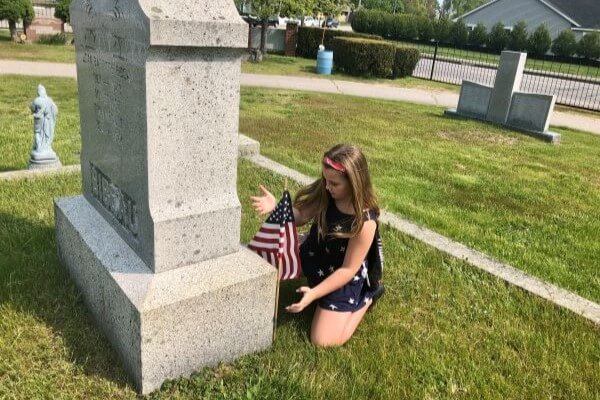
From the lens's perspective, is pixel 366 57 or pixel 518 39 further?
pixel 518 39

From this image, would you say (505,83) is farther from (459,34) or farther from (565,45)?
(459,34)

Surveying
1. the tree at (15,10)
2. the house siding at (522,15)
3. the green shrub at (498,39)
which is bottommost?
the tree at (15,10)

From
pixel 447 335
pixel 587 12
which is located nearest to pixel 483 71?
pixel 447 335

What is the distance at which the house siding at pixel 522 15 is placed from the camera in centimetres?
4781

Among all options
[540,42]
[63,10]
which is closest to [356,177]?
[63,10]

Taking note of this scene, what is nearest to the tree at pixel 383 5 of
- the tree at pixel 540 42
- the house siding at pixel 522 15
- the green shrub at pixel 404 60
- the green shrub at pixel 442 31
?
the house siding at pixel 522 15

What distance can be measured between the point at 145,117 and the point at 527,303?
2710mm

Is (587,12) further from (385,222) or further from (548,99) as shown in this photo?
(385,222)

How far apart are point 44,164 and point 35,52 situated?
12779mm

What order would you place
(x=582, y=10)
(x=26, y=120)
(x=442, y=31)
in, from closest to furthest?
(x=26, y=120) → (x=442, y=31) → (x=582, y=10)

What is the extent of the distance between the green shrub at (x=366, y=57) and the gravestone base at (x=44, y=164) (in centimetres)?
1382

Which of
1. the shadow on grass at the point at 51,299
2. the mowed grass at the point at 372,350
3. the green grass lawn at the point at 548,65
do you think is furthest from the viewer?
the green grass lawn at the point at 548,65

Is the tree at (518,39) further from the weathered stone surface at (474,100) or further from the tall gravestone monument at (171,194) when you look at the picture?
the tall gravestone monument at (171,194)

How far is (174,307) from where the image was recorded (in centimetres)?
237
